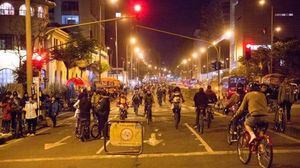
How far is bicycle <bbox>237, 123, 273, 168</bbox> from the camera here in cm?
1022

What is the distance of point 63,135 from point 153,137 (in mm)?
4265

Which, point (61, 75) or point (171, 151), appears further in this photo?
point (61, 75)

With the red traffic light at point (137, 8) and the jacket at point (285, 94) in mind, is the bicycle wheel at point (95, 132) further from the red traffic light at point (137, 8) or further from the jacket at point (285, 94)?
the jacket at point (285, 94)

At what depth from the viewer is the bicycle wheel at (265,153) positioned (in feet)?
33.1

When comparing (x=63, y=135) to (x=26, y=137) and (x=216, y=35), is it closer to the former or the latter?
(x=26, y=137)

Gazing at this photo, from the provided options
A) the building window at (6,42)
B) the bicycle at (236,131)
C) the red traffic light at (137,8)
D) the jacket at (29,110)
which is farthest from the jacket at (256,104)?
the building window at (6,42)

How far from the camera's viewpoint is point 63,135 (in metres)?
19.8

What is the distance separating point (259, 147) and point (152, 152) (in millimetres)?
3868

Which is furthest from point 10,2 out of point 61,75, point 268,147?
point 268,147

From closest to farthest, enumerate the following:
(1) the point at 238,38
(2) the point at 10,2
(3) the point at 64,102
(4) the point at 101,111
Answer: (4) the point at 101,111, (3) the point at 64,102, (2) the point at 10,2, (1) the point at 238,38

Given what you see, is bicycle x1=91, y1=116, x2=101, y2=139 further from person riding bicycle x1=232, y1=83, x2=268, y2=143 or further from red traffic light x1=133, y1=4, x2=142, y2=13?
person riding bicycle x1=232, y1=83, x2=268, y2=143

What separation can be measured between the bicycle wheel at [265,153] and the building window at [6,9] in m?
38.7

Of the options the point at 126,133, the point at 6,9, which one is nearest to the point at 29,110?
the point at 126,133

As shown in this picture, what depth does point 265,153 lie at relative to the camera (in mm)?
10398
